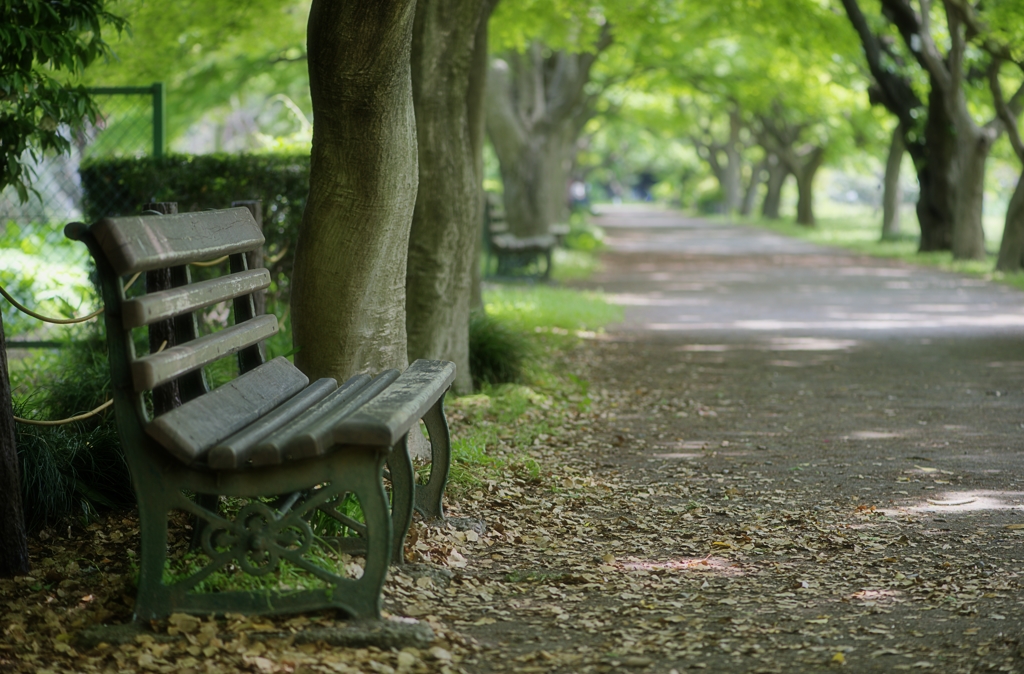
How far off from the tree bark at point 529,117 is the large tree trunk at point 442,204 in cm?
1170

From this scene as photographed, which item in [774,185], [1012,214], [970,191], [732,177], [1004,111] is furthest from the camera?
[732,177]

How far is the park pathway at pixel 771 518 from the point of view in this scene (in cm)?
365

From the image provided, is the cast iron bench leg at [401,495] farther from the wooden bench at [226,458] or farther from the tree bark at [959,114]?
the tree bark at [959,114]

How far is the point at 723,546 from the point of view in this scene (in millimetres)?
4699

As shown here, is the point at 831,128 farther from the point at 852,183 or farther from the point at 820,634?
the point at 852,183

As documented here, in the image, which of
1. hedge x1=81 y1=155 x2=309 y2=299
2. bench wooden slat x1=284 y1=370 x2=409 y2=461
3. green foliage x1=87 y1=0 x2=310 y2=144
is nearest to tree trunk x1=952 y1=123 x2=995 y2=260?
green foliage x1=87 y1=0 x2=310 y2=144

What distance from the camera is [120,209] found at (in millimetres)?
9062

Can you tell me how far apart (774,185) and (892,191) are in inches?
567

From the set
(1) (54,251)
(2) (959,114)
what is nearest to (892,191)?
(2) (959,114)

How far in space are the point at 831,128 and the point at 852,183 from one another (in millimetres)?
57092

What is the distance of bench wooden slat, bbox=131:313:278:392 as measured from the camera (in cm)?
337

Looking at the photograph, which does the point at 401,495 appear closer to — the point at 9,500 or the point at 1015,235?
the point at 9,500

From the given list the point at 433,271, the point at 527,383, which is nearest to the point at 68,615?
the point at 433,271

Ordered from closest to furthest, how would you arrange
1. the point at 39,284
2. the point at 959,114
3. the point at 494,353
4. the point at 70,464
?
the point at 70,464 < the point at 494,353 < the point at 39,284 < the point at 959,114
